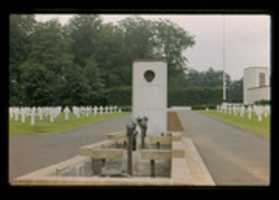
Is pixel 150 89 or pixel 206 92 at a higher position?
pixel 206 92

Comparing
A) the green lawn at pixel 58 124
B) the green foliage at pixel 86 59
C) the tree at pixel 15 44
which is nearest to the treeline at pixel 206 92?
the green lawn at pixel 58 124

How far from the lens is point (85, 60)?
577 cm

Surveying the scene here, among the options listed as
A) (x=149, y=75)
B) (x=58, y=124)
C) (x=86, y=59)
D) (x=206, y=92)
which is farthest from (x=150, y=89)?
(x=206, y=92)

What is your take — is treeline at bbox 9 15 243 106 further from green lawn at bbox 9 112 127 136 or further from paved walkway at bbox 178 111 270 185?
paved walkway at bbox 178 111 270 185

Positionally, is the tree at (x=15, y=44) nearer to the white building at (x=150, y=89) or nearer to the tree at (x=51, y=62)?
the tree at (x=51, y=62)

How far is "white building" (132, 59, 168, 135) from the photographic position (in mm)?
6754

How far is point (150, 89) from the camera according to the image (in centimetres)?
680

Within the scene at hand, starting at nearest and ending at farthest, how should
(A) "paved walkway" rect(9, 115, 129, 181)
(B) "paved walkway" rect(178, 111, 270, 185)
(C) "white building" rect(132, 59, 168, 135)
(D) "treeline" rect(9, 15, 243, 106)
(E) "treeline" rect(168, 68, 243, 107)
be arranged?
1. (B) "paved walkway" rect(178, 111, 270, 185)
2. (A) "paved walkway" rect(9, 115, 129, 181)
3. (D) "treeline" rect(9, 15, 243, 106)
4. (C) "white building" rect(132, 59, 168, 135)
5. (E) "treeline" rect(168, 68, 243, 107)

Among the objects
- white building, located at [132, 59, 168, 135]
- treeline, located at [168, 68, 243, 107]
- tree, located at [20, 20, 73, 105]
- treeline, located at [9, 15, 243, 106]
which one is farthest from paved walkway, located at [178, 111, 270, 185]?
treeline, located at [168, 68, 243, 107]

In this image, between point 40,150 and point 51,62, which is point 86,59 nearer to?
point 51,62

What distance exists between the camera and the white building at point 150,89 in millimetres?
6754
